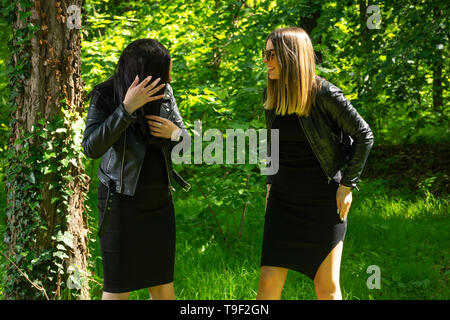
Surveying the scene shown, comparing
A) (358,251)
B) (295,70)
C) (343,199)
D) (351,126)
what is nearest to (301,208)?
(343,199)

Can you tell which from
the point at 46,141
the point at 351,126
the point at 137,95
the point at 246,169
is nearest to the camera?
the point at 137,95

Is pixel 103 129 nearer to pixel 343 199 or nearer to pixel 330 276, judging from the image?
pixel 343 199

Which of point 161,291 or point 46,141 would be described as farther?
point 46,141

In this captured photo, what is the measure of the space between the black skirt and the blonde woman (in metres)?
0.64

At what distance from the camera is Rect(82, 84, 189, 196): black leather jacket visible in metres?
2.06

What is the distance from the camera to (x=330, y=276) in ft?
7.75

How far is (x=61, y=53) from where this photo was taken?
2.93m

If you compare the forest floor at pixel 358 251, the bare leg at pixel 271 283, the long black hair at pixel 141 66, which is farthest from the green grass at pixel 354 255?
the long black hair at pixel 141 66

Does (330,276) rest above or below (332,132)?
below

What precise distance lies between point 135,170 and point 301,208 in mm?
940

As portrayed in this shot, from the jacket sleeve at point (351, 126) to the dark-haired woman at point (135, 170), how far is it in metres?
0.83

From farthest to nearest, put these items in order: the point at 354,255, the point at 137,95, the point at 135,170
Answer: the point at 354,255, the point at 135,170, the point at 137,95
